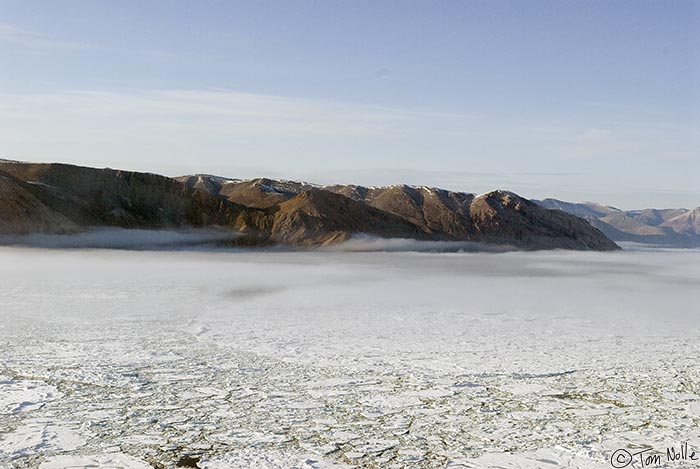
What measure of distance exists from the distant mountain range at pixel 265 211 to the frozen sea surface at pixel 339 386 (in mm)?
65138

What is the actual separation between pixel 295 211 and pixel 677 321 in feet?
268

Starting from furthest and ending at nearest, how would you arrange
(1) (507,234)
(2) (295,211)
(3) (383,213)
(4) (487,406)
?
1. (1) (507,234)
2. (3) (383,213)
3. (2) (295,211)
4. (4) (487,406)

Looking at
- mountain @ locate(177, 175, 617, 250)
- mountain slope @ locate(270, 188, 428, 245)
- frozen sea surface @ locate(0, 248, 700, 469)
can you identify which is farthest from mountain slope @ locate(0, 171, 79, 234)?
frozen sea surface @ locate(0, 248, 700, 469)

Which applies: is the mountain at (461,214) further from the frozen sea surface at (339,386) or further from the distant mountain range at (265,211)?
the frozen sea surface at (339,386)

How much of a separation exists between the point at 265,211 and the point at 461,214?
38.3 meters

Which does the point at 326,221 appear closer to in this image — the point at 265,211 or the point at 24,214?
the point at 265,211

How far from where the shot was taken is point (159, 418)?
964 centimetres

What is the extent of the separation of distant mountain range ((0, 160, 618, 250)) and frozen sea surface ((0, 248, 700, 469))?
65.1 m

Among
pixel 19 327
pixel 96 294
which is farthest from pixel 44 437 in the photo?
pixel 96 294

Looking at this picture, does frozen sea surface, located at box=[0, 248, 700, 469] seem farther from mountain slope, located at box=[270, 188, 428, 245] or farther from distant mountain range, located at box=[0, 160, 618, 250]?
mountain slope, located at box=[270, 188, 428, 245]

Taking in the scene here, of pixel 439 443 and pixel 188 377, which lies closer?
pixel 439 443

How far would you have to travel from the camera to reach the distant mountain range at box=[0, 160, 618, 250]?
3421 inches

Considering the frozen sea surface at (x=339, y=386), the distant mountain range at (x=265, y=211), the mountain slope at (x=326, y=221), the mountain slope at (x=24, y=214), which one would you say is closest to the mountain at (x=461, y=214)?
the distant mountain range at (x=265, y=211)

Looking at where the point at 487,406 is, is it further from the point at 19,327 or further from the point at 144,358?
the point at 19,327
